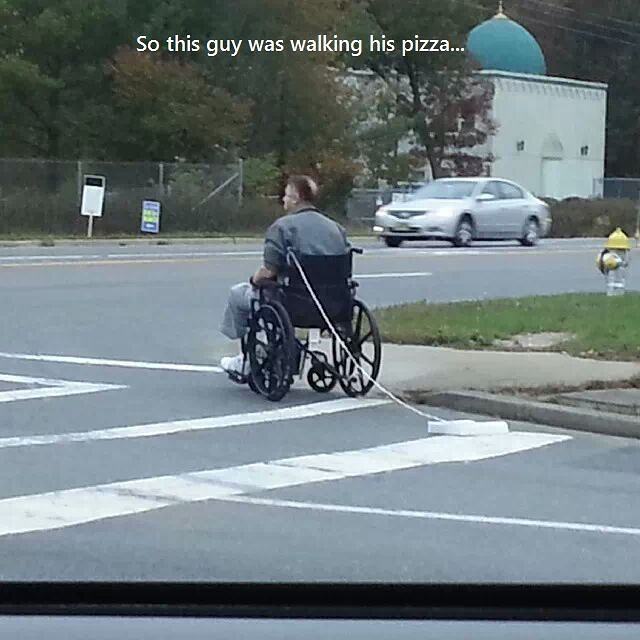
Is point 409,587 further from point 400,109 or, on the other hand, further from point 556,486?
point 400,109

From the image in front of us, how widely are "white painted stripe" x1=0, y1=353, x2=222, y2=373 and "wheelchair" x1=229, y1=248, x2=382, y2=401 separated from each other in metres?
1.57

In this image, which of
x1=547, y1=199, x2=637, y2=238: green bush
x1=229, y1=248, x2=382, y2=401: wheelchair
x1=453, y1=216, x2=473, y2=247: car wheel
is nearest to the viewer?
x1=229, y1=248, x2=382, y2=401: wheelchair

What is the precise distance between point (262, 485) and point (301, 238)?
3299mm

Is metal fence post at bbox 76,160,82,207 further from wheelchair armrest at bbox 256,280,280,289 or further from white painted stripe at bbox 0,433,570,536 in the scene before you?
white painted stripe at bbox 0,433,570,536

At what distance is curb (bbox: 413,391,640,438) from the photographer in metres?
10.3

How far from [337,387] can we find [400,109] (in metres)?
44.7

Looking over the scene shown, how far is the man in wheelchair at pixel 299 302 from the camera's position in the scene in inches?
444

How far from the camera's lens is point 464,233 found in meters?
33.1

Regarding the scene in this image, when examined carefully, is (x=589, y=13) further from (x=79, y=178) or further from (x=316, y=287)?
(x=316, y=287)

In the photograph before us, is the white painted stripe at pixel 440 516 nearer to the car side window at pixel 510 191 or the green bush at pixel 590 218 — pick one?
the car side window at pixel 510 191

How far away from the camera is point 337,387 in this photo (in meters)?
12.2

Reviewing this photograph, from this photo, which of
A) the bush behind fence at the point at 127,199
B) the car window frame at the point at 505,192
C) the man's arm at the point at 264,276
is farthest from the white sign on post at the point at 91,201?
the man's arm at the point at 264,276

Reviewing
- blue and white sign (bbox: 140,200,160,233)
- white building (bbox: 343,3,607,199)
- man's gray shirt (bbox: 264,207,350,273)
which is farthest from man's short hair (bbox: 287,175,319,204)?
white building (bbox: 343,3,607,199)

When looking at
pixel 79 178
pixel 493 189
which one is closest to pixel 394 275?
pixel 493 189
